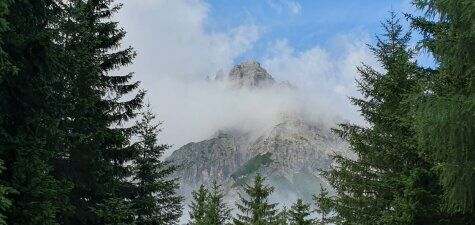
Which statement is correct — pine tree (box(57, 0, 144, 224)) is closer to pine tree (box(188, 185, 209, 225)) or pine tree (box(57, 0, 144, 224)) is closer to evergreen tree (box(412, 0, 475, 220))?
evergreen tree (box(412, 0, 475, 220))

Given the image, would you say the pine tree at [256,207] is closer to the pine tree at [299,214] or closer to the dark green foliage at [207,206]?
the pine tree at [299,214]

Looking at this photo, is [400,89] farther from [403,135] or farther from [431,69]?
[431,69]

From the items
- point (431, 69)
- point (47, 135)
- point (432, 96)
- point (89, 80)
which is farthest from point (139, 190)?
point (432, 96)

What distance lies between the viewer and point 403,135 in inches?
540

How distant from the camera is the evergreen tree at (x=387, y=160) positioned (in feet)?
39.4

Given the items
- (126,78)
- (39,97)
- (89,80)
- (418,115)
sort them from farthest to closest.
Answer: (126,78), (89,80), (39,97), (418,115)

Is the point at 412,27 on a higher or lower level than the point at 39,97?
higher

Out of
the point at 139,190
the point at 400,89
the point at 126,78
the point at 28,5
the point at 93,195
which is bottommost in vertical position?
the point at 93,195

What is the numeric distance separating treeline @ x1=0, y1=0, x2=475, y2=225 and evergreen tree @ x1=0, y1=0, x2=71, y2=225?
0.03 metres

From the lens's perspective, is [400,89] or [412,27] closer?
[412,27]

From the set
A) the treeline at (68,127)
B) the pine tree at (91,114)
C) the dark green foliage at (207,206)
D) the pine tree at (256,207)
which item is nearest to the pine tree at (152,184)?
the treeline at (68,127)

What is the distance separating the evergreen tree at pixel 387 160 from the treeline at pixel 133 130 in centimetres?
4

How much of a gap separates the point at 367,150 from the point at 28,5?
1033cm

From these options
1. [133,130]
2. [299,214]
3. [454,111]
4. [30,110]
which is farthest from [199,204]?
[454,111]
